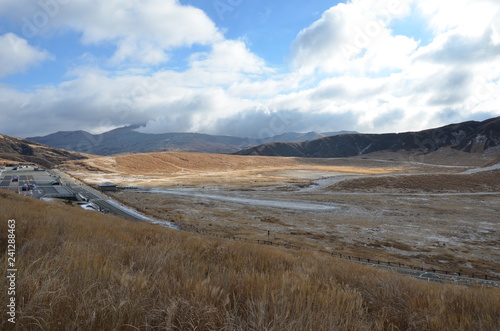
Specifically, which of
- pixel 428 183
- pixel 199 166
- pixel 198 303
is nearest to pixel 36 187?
pixel 198 303

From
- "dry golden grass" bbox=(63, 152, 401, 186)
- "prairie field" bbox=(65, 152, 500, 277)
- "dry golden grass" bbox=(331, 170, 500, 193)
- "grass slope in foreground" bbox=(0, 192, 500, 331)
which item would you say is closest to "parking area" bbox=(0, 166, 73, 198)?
"prairie field" bbox=(65, 152, 500, 277)

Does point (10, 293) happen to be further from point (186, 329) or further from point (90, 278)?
point (186, 329)

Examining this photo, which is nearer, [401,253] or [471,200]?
[401,253]

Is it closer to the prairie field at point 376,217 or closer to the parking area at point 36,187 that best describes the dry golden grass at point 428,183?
the prairie field at point 376,217

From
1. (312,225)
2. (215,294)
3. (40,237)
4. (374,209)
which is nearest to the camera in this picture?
(215,294)

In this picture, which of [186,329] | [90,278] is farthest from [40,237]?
[186,329]

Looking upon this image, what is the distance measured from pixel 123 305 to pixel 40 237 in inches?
165

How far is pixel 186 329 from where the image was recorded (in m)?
2.58

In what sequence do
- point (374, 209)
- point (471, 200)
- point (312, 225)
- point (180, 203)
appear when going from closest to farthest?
point (312, 225)
point (374, 209)
point (180, 203)
point (471, 200)

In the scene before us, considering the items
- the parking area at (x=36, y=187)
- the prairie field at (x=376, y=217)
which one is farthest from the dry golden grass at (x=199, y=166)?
the prairie field at (x=376, y=217)

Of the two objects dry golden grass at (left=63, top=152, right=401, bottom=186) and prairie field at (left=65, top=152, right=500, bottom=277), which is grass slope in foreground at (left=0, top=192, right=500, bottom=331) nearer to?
prairie field at (left=65, top=152, right=500, bottom=277)

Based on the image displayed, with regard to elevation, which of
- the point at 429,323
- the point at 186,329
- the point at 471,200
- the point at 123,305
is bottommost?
the point at 471,200

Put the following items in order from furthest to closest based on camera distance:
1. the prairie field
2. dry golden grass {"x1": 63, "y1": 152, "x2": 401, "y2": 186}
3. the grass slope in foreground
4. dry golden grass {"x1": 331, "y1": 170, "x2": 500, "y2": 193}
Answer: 1. dry golden grass {"x1": 63, "y1": 152, "x2": 401, "y2": 186}
2. dry golden grass {"x1": 331, "y1": 170, "x2": 500, "y2": 193}
3. the prairie field
4. the grass slope in foreground

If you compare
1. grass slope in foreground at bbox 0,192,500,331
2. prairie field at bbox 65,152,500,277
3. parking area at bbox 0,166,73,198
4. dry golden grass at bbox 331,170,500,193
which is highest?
grass slope in foreground at bbox 0,192,500,331
